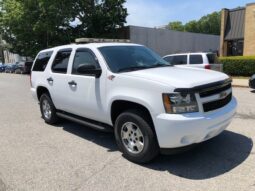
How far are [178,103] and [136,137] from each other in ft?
3.22

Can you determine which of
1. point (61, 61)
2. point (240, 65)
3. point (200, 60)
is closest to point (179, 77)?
point (61, 61)

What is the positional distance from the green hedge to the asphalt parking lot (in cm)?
1294

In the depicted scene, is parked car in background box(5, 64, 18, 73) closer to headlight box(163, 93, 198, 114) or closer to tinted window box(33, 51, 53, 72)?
tinted window box(33, 51, 53, 72)

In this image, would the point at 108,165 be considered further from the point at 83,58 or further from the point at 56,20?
the point at 56,20

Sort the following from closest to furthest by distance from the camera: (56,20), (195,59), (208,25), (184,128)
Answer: (184,128)
(195,59)
(56,20)
(208,25)

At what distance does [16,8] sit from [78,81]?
78.9ft

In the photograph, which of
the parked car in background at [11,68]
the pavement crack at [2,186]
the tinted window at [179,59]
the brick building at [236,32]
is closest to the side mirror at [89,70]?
the pavement crack at [2,186]

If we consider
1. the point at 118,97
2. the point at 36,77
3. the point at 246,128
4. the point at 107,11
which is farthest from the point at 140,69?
the point at 107,11

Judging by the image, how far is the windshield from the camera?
497 centimetres

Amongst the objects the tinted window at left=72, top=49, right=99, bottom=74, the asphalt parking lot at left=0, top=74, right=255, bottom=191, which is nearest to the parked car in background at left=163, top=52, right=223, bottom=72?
the asphalt parking lot at left=0, top=74, right=255, bottom=191

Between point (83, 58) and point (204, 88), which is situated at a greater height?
point (83, 58)

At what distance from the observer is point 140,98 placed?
425cm

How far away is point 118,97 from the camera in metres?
4.61

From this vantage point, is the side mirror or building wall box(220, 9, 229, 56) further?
building wall box(220, 9, 229, 56)
